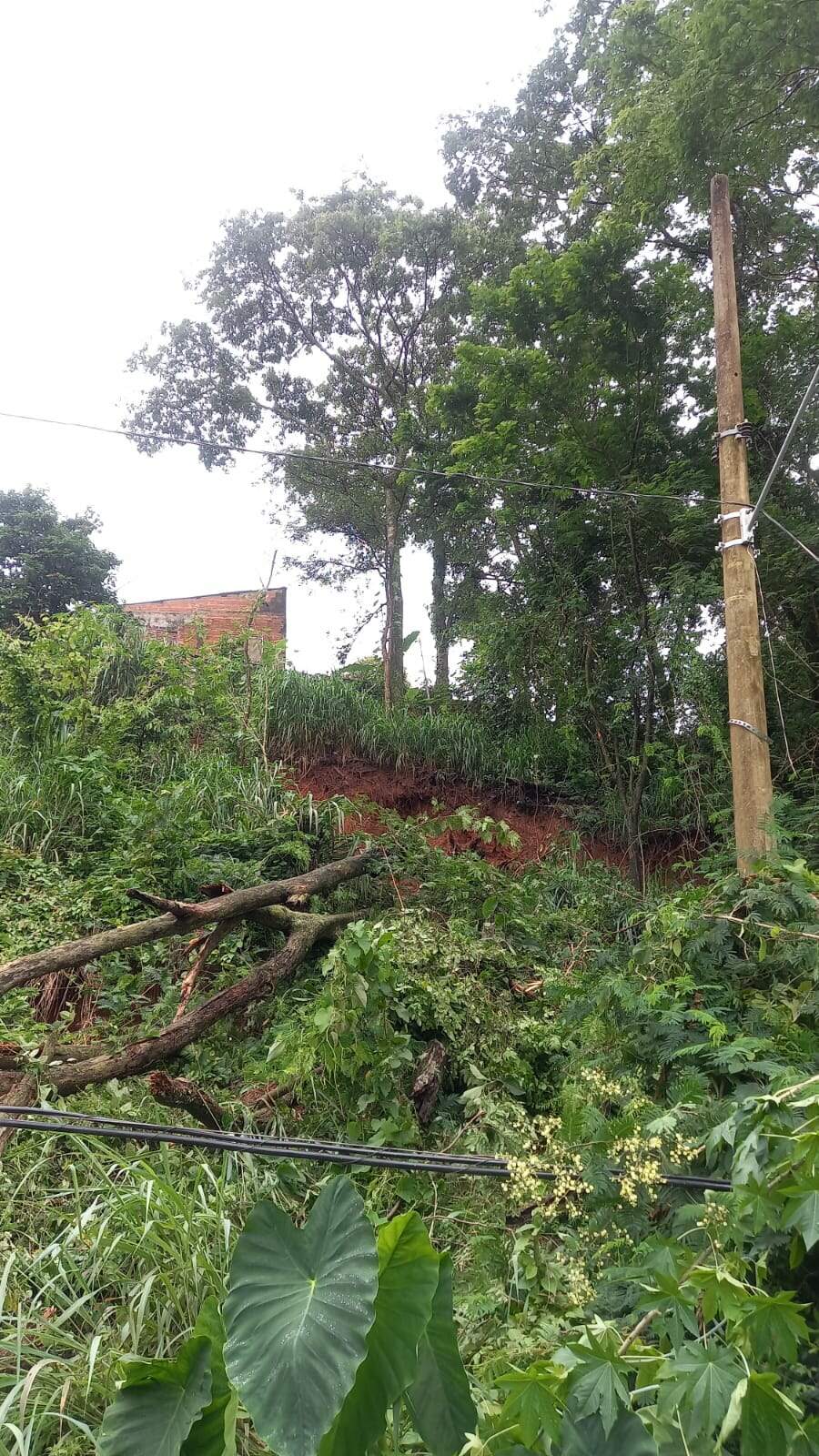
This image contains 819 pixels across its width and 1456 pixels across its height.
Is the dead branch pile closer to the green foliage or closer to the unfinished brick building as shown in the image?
the green foliage

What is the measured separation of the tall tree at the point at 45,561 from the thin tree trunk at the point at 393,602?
17.1 ft

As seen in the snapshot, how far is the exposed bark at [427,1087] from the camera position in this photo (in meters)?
3.30

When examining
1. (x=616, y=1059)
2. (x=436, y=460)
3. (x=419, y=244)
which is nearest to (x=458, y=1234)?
(x=616, y=1059)

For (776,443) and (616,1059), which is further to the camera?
(776,443)

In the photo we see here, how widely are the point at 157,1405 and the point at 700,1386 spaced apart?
0.89 meters

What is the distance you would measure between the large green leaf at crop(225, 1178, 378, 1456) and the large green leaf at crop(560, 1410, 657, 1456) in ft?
1.00

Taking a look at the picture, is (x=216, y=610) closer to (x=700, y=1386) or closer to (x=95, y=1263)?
(x=95, y=1263)

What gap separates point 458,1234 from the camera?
2.66m

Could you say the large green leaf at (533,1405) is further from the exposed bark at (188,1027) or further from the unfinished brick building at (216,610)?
the unfinished brick building at (216,610)

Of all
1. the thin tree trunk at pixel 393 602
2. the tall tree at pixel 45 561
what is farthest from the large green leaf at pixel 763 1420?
the tall tree at pixel 45 561

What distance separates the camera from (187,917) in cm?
368

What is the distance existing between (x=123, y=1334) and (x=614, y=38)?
8942mm

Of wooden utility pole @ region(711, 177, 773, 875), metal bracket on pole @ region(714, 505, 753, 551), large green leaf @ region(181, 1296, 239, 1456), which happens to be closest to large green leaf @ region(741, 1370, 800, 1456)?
large green leaf @ region(181, 1296, 239, 1456)

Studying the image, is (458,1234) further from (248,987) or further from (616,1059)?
(248,987)
